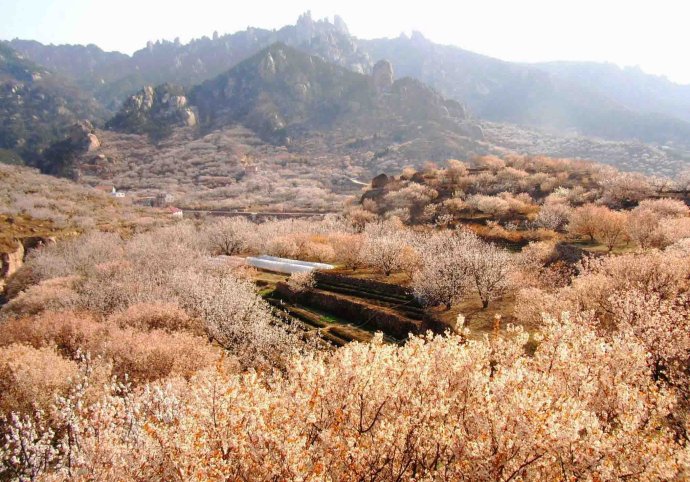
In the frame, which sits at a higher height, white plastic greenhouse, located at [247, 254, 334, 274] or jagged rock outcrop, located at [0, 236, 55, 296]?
white plastic greenhouse, located at [247, 254, 334, 274]

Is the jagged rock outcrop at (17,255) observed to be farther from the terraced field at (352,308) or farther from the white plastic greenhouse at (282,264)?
the terraced field at (352,308)

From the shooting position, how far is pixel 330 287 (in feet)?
169

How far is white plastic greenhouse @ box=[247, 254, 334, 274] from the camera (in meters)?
62.0

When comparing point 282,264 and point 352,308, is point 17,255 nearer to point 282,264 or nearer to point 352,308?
point 282,264

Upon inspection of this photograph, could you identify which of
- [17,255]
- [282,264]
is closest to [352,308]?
[282,264]

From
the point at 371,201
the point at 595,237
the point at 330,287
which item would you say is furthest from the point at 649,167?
the point at 330,287

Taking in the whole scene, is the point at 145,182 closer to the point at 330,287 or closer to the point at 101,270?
the point at 101,270

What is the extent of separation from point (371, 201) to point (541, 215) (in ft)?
145

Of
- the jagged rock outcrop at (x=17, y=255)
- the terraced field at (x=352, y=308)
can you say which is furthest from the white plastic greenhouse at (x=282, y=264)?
the jagged rock outcrop at (x=17, y=255)

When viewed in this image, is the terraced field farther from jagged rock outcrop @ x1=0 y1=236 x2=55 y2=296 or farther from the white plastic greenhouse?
jagged rock outcrop @ x1=0 y1=236 x2=55 y2=296

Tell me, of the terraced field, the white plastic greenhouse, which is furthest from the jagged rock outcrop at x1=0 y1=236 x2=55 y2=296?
the terraced field

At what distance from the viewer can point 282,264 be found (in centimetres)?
6519

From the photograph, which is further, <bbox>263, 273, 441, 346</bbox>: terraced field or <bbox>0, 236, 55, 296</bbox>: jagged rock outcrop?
<bbox>0, 236, 55, 296</bbox>: jagged rock outcrop

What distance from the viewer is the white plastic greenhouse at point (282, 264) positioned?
62031 mm
